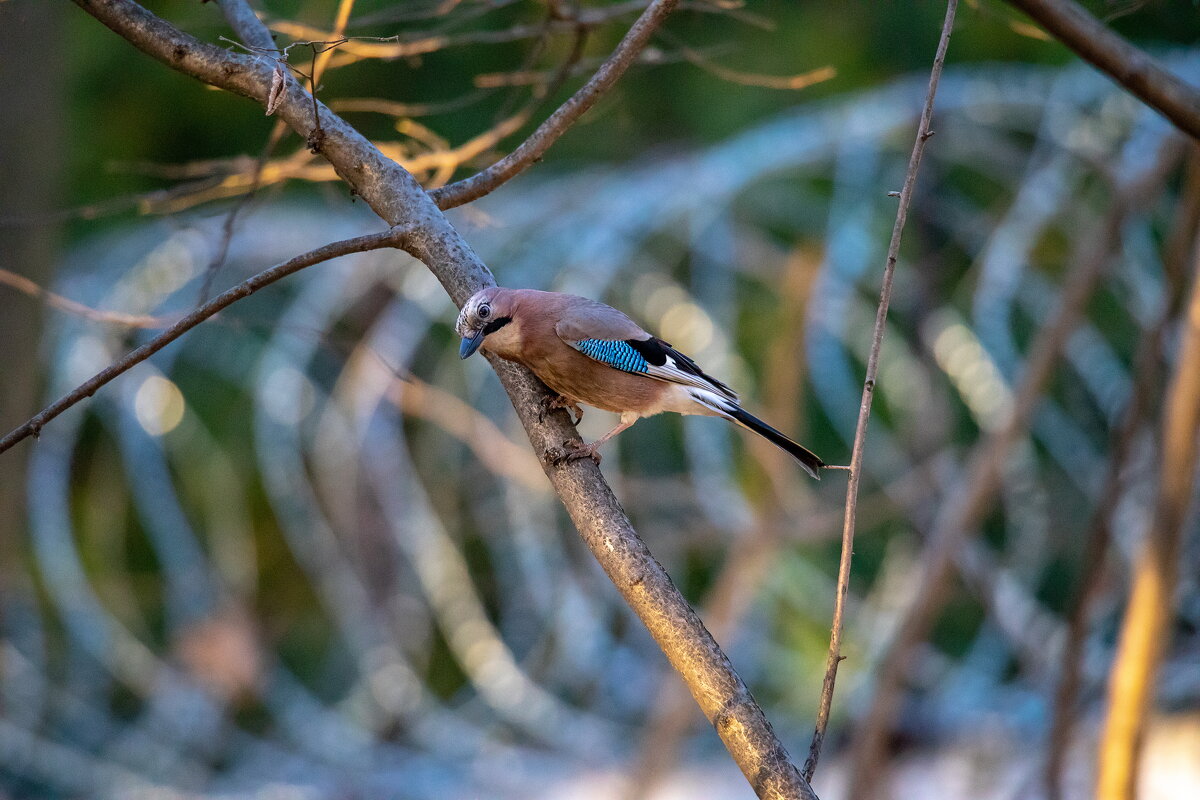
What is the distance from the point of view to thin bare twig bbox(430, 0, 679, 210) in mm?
1858

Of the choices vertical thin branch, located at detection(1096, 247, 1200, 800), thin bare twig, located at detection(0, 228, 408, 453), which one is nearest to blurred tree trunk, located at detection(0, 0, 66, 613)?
thin bare twig, located at detection(0, 228, 408, 453)

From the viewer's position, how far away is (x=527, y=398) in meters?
1.97

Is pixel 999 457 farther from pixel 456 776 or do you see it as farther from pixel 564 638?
pixel 456 776

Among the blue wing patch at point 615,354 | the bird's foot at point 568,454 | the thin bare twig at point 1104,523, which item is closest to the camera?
the bird's foot at point 568,454

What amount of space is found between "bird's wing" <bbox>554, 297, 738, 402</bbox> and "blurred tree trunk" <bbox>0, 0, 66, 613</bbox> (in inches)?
91.5

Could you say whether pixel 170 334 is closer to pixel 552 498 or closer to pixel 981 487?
pixel 981 487

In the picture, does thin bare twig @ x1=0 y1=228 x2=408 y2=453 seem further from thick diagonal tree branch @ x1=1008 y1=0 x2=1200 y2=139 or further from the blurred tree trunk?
the blurred tree trunk

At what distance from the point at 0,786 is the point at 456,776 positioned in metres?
2.64

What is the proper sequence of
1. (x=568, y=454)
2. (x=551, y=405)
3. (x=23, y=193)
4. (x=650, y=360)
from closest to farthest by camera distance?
(x=568, y=454) → (x=551, y=405) → (x=650, y=360) → (x=23, y=193)

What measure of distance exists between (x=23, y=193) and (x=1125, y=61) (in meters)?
3.57

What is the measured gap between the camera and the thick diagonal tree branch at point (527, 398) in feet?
4.85

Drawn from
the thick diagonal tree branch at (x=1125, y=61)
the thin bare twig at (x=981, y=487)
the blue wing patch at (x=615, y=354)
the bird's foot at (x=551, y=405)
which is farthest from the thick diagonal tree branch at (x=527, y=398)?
the thin bare twig at (x=981, y=487)

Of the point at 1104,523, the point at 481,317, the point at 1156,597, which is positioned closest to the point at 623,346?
the point at 481,317

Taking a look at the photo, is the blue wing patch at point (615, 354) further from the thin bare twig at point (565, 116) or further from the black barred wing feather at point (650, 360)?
the thin bare twig at point (565, 116)
